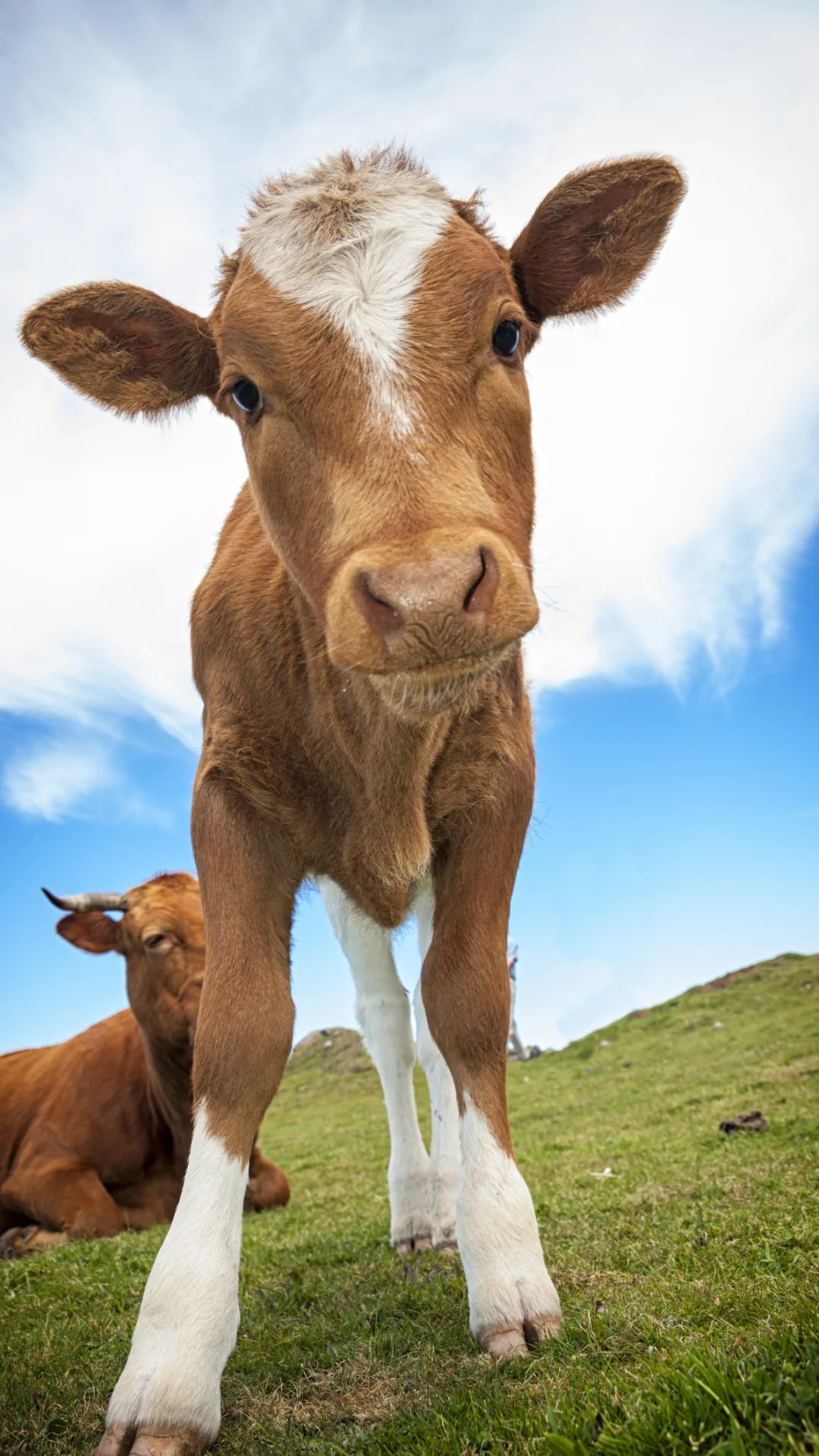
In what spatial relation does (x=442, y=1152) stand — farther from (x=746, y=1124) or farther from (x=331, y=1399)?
(x=746, y=1124)

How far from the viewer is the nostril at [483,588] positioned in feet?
8.61

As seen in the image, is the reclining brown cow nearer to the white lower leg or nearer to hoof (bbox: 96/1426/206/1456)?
the white lower leg

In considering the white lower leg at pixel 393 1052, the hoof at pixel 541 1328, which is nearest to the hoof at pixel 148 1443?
the hoof at pixel 541 1328

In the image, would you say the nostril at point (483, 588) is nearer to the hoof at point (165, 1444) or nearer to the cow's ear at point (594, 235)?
the cow's ear at point (594, 235)

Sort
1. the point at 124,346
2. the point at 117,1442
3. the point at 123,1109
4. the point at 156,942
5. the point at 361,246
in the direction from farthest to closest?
1. the point at 123,1109
2. the point at 156,942
3. the point at 124,346
4. the point at 361,246
5. the point at 117,1442

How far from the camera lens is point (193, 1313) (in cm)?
290

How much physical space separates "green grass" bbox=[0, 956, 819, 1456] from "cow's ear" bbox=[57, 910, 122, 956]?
80.2 inches

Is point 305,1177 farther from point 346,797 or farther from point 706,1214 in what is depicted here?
point 346,797

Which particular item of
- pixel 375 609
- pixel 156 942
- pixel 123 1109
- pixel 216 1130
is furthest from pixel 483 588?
pixel 123 1109

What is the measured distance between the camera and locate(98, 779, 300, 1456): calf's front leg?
278cm

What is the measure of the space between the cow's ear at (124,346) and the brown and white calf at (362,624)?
0.03 ft

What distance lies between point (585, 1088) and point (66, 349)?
46.0 feet

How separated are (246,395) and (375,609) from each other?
127cm

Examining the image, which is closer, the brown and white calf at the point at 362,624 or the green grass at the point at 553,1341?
the green grass at the point at 553,1341
